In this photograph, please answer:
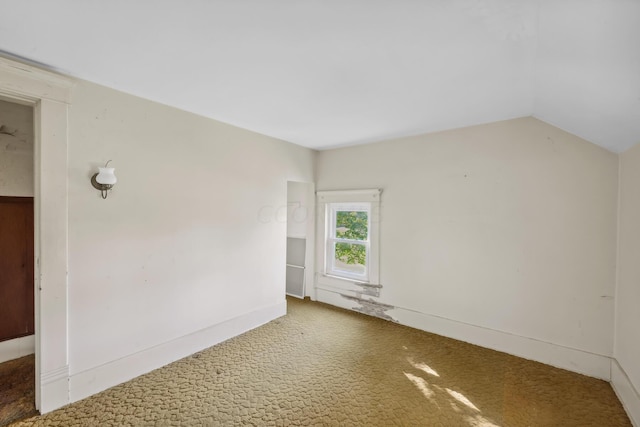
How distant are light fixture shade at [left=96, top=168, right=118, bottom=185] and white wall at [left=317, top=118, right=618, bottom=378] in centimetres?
294

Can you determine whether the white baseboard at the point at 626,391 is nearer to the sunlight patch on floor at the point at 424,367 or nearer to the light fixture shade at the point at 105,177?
the sunlight patch on floor at the point at 424,367

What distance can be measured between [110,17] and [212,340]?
9.51 ft

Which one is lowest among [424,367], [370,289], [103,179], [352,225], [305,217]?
[424,367]

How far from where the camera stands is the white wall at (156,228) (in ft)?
7.02

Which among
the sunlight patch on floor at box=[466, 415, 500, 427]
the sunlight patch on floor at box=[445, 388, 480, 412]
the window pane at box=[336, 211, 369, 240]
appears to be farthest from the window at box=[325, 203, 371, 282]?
the sunlight patch on floor at box=[466, 415, 500, 427]

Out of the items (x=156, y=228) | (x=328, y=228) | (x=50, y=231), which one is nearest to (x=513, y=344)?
(x=328, y=228)

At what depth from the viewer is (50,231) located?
77.4 inches

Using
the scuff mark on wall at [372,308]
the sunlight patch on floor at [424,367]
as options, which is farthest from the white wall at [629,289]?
the scuff mark on wall at [372,308]

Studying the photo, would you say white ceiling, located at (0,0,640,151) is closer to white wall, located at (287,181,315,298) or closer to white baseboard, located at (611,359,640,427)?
white baseboard, located at (611,359,640,427)

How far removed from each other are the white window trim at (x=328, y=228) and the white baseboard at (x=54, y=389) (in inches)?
120

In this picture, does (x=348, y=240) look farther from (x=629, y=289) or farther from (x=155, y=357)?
(x=629, y=289)

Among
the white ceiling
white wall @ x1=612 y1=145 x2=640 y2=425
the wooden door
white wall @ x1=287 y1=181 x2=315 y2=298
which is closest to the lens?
the white ceiling

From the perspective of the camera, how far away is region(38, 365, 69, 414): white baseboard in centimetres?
192

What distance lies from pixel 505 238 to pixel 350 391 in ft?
7.27
